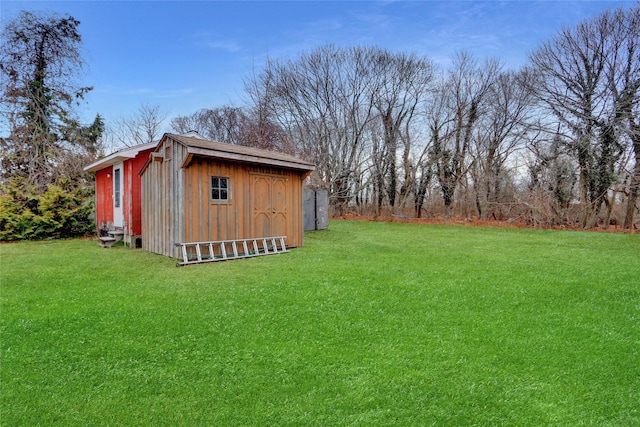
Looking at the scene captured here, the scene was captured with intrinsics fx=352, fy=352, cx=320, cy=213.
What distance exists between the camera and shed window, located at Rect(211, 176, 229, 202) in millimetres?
6980

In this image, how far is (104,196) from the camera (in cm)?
1066

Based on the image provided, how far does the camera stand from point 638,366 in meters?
2.51

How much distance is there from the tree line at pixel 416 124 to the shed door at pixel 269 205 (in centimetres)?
681

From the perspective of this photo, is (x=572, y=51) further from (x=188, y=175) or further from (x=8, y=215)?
(x=8, y=215)

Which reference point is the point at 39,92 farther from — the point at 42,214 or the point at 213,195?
the point at 213,195

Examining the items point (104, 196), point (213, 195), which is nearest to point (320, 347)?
point (213, 195)

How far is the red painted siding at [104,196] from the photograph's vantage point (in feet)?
33.6

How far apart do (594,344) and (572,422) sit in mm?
1295

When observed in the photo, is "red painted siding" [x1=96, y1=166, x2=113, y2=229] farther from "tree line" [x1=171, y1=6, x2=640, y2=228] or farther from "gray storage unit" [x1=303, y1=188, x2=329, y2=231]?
"tree line" [x1=171, y1=6, x2=640, y2=228]

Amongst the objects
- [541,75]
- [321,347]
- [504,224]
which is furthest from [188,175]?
[541,75]

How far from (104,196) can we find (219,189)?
5.77m

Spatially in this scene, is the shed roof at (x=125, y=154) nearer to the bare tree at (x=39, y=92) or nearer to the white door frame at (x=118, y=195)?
the white door frame at (x=118, y=195)

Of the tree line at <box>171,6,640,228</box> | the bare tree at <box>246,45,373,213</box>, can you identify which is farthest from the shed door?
the bare tree at <box>246,45,373,213</box>

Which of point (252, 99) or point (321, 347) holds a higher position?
point (252, 99)
